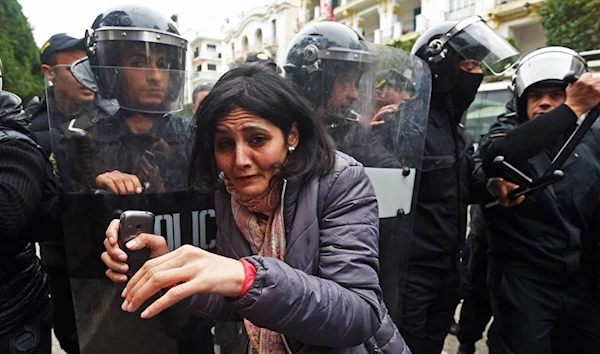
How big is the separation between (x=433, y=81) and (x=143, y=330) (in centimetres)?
177

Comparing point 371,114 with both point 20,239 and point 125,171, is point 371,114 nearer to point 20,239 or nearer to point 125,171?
point 125,171

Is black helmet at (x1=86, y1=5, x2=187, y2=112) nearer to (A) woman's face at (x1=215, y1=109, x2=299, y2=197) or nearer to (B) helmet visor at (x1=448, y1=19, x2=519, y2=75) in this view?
(A) woman's face at (x1=215, y1=109, x2=299, y2=197)

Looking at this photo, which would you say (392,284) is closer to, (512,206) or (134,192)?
(512,206)

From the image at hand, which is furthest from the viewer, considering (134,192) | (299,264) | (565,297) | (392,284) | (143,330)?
(565,297)

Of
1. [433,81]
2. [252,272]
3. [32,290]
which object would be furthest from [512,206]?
[32,290]

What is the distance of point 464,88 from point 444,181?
1.77 ft

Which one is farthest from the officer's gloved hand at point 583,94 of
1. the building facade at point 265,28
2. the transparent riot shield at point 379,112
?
the building facade at point 265,28

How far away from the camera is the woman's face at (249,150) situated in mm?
1109

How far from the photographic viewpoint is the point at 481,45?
2195 mm

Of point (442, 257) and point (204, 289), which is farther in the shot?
point (442, 257)

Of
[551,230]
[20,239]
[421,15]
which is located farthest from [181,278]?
[421,15]

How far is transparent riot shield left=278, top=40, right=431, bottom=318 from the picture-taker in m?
1.72

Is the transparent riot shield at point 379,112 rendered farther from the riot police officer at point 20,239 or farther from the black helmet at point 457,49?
the riot police officer at point 20,239

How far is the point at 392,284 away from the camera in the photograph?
183cm
